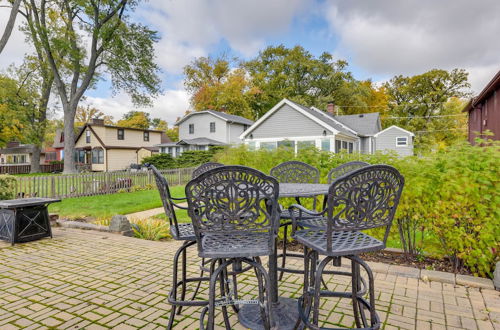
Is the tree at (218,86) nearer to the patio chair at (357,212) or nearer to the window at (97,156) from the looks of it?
the window at (97,156)

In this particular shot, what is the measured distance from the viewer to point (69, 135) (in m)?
18.7

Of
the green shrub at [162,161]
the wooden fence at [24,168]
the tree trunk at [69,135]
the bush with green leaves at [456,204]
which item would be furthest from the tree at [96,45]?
the bush with green leaves at [456,204]

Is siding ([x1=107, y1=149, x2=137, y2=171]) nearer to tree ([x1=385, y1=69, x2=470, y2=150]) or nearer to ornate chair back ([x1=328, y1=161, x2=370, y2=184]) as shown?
ornate chair back ([x1=328, y1=161, x2=370, y2=184])

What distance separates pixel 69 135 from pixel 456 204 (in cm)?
2080

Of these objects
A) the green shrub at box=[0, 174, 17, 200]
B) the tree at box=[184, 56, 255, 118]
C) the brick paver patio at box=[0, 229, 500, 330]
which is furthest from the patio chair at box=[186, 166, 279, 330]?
the tree at box=[184, 56, 255, 118]

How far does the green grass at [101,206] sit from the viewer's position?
6918 mm

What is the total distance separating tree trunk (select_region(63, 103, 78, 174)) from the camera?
1850 cm

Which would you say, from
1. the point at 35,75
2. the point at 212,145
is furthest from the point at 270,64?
the point at 35,75

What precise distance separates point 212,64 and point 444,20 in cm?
2758

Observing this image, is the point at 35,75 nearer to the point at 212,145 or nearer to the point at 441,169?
the point at 212,145

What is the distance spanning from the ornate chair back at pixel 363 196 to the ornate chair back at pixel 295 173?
66.8 inches

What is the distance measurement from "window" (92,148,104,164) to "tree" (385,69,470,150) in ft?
104

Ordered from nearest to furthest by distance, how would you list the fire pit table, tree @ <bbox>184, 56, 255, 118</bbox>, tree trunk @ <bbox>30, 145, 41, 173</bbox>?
1. the fire pit table
2. tree trunk @ <bbox>30, 145, 41, 173</bbox>
3. tree @ <bbox>184, 56, 255, 118</bbox>

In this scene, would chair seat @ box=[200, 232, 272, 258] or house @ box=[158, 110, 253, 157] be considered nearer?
chair seat @ box=[200, 232, 272, 258]
